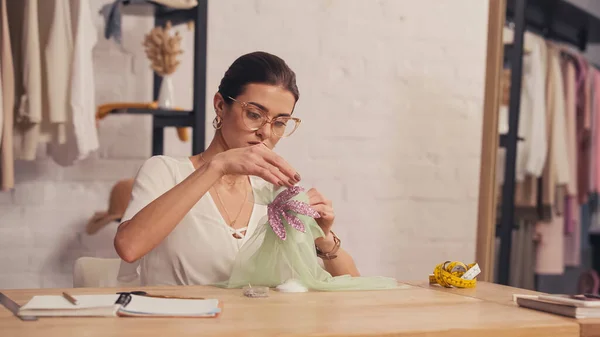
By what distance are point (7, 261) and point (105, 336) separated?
2004 millimetres

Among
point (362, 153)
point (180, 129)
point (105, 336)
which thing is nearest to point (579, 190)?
point (362, 153)

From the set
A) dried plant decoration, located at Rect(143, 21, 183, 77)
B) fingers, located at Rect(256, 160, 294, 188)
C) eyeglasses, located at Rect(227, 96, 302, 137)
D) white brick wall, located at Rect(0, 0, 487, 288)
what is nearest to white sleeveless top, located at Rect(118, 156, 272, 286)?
eyeglasses, located at Rect(227, 96, 302, 137)

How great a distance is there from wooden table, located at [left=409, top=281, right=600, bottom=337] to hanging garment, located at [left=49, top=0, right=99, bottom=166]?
1303 millimetres

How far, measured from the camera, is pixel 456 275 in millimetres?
1889

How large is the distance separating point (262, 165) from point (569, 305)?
68cm

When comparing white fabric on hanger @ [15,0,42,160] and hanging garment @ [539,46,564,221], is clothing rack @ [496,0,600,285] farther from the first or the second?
white fabric on hanger @ [15,0,42,160]

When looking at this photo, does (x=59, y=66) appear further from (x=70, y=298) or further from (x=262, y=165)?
(x=70, y=298)

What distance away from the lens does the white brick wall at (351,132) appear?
3008 mm

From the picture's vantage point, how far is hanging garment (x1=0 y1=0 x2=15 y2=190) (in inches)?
98.9

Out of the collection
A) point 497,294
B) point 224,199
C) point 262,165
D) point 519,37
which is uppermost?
point 519,37

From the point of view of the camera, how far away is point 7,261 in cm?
296

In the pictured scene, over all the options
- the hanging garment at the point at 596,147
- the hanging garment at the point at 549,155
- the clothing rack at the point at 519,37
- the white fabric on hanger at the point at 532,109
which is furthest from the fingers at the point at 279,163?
the hanging garment at the point at 596,147

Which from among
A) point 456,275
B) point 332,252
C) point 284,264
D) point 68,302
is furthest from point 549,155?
point 68,302

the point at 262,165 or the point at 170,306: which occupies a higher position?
the point at 262,165
